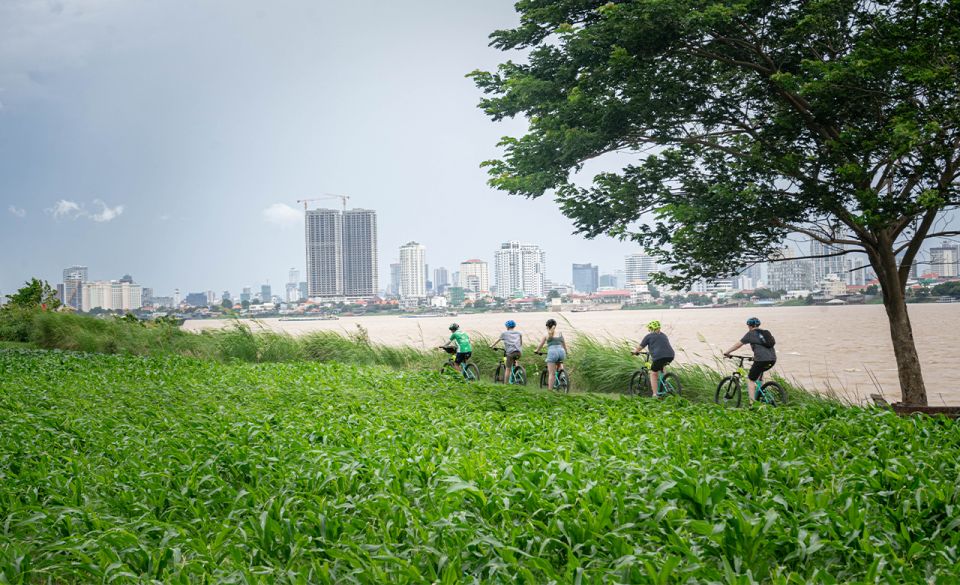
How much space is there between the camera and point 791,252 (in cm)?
1255

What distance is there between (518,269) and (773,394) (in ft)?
266

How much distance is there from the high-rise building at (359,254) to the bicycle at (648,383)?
111208 mm

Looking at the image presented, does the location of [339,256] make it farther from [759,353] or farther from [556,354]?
[759,353]

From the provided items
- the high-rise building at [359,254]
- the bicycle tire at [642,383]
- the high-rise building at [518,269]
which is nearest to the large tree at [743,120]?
the bicycle tire at [642,383]

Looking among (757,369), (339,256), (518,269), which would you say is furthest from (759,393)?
(339,256)

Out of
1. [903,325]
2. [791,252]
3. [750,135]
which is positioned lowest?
[903,325]

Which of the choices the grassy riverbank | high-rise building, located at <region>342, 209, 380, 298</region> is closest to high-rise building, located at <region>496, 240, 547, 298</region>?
high-rise building, located at <region>342, 209, 380, 298</region>

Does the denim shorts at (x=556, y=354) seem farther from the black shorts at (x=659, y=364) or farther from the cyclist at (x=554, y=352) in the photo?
the black shorts at (x=659, y=364)

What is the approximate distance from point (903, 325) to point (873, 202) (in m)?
2.83

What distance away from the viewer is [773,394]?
37.3ft

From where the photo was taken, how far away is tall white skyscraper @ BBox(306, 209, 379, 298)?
124438 mm

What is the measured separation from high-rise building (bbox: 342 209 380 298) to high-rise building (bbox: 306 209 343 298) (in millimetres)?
1103

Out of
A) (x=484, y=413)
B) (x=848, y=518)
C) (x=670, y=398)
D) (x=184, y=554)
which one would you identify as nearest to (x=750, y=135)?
(x=670, y=398)

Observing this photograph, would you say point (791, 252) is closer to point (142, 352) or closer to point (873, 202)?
point (873, 202)
